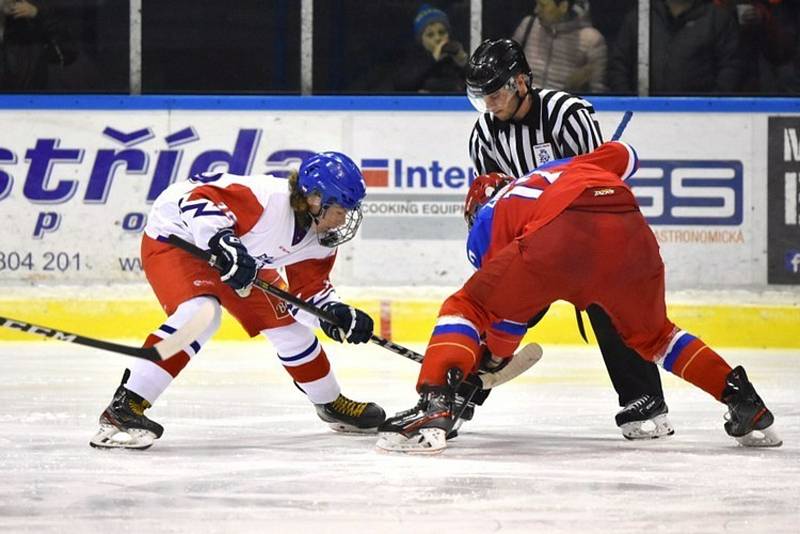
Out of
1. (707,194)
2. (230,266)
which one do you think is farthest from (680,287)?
(230,266)

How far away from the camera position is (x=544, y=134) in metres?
4.07

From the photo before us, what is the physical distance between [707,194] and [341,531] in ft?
12.8

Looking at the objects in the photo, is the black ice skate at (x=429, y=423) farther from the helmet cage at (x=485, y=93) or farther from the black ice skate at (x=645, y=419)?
the helmet cage at (x=485, y=93)

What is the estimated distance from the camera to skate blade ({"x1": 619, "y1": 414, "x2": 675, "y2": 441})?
3895mm

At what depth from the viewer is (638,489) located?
311 centimetres

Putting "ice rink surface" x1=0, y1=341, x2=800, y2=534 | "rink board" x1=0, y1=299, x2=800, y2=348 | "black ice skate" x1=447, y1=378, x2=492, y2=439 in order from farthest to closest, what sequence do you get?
"rink board" x1=0, y1=299, x2=800, y2=348 → "black ice skate" x1=447, y1=378, x2=492, y2=439 → "ice rink surface" x1=0, y1=341, x2=800, y2=534

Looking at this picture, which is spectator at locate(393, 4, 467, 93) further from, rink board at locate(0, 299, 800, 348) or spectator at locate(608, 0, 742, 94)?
rink board at locate(0, 299, 800, 348)

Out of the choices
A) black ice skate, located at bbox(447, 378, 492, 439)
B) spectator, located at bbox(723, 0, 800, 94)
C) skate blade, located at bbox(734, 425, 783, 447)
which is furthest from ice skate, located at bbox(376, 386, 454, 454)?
spectator, located at bbox(723, 0, 800, 94)

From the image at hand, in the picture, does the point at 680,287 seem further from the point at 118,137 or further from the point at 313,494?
the point at 313,494

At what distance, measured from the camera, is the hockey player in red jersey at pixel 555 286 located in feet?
11.3

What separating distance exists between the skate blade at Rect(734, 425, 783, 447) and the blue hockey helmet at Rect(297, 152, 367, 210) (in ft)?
3.55

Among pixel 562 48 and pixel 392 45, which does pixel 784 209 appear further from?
pixel 392 45

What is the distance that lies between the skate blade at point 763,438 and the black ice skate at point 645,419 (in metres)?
0.29

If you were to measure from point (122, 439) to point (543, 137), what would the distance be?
135cm
